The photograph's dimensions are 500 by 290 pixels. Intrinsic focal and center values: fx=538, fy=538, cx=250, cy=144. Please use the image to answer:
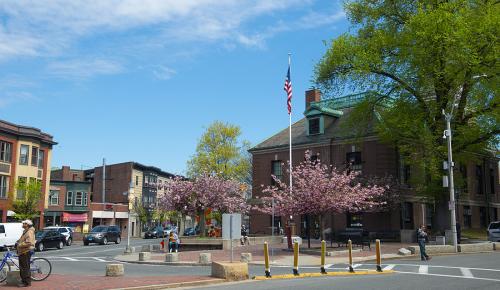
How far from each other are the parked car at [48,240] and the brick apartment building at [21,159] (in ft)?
37.6

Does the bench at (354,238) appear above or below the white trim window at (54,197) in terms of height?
below

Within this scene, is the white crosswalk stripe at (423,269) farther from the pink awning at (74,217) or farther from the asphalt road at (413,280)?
the pink awning at (74,217)

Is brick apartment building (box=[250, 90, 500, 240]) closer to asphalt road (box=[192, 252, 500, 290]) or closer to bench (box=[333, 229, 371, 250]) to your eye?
bench (box=[333, 229, 371, 250])

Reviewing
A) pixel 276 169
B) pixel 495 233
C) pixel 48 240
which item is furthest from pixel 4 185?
pixel 495 233

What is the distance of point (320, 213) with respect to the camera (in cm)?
2969

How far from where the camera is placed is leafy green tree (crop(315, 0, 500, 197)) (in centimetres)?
3020

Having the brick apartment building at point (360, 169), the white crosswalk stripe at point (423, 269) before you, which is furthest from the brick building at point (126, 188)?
the white crosswalk stripe at point (423, 269)

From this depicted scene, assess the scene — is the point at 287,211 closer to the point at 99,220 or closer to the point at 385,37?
the point at 385,37

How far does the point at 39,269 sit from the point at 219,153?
47.8m

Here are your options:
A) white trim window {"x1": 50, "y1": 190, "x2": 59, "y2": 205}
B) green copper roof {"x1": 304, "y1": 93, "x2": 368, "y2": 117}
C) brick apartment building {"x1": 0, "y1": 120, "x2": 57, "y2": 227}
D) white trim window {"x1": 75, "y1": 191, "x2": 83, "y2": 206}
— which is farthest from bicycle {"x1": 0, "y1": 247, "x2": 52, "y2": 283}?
white trim window {"x1": 75, "y1": 191, "x2": 83, "y2": 206}

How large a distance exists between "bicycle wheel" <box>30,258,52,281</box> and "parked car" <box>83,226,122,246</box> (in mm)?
33797

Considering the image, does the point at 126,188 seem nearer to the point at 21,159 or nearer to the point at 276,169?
the point at 21,159

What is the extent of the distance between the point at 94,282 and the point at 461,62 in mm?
23757

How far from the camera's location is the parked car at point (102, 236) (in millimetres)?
48500
